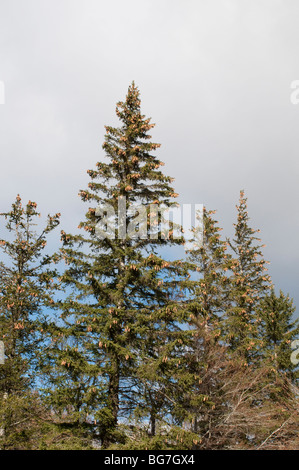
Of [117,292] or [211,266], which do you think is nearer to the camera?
[117,292]

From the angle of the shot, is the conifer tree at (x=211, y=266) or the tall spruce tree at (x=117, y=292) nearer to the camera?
the tall spruce tree at (x=117, y=292)

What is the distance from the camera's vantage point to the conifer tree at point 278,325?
22.1 m

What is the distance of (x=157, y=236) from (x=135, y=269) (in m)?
2.26

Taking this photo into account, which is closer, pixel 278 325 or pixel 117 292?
pixel 117 292

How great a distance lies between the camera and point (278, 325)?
23.5 m

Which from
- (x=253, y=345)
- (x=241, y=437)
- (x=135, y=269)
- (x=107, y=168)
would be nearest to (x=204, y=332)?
(x=253, y=345)

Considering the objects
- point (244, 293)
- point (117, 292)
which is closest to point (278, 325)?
point (244, 293)

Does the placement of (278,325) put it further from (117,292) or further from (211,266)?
(117,292)

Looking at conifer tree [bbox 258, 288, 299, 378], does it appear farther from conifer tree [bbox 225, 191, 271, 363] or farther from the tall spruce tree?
the tall spruce tree

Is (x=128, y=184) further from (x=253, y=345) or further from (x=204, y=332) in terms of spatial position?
(x=253, y=345)

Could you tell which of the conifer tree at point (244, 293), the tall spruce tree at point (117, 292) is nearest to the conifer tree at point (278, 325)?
the conifer tree at point (244, 293)

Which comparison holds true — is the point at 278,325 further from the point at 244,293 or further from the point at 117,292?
the point at 117,292

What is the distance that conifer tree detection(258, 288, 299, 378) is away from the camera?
869 inches

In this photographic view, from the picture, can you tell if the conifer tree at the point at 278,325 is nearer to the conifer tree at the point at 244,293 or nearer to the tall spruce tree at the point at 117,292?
the conifer tree at the point at 244,293
